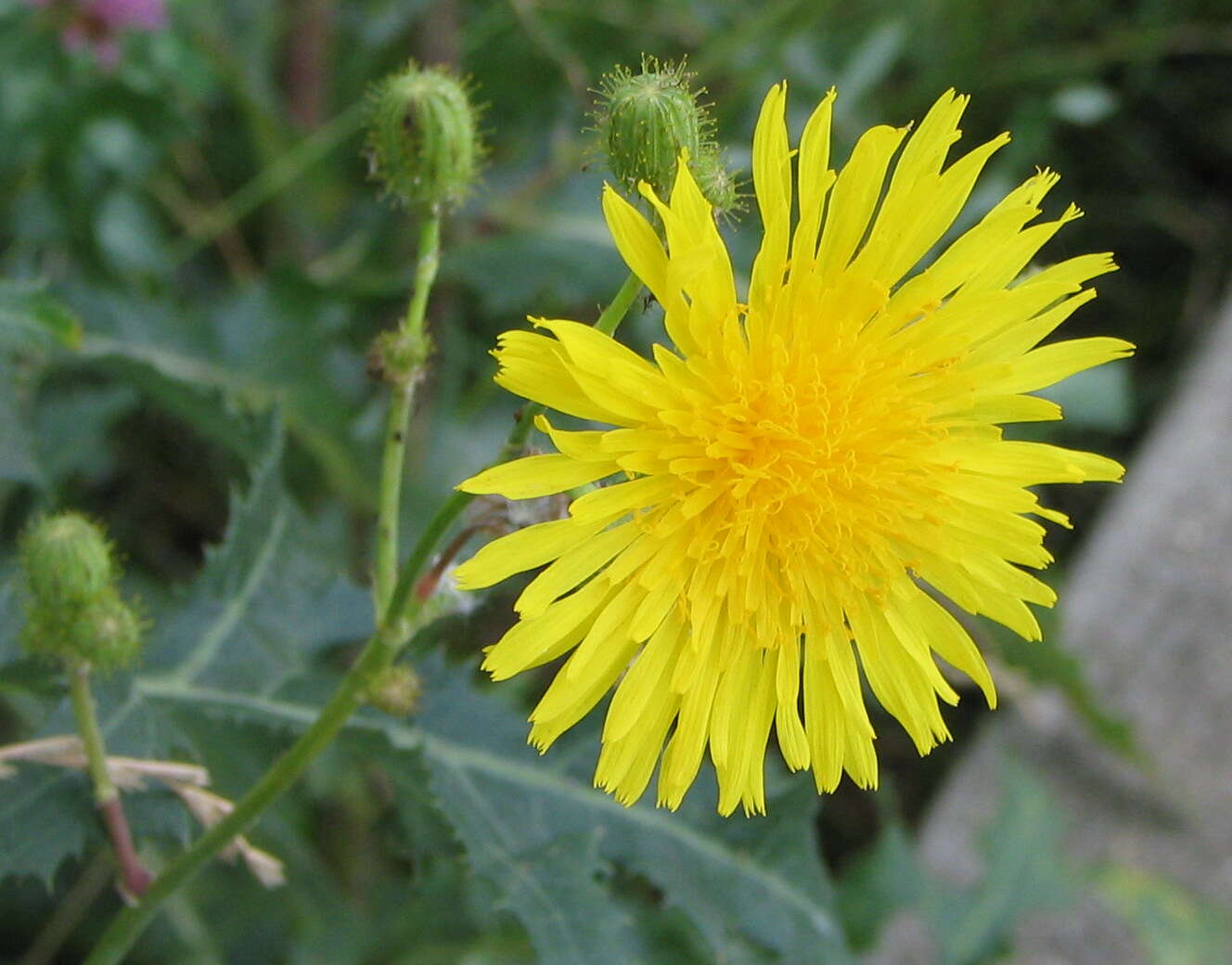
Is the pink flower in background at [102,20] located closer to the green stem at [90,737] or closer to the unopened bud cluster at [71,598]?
the unopened bud cluster at [71,598]

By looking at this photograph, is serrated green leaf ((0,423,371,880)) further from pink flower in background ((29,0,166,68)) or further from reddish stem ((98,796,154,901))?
pink flower in background ((29,0,166,68))

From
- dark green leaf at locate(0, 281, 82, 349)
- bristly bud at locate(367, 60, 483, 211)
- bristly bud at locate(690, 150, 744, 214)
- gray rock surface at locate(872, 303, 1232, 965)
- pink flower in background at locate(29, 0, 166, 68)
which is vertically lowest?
gray rock surface at locate(872, 303, 1232, 965)

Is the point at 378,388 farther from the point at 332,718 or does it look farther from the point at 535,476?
the point at 535,476

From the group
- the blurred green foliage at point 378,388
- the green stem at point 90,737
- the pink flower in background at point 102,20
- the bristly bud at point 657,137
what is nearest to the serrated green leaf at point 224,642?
the blurred green foliage at point 378,388

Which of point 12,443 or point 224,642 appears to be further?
point 12,443

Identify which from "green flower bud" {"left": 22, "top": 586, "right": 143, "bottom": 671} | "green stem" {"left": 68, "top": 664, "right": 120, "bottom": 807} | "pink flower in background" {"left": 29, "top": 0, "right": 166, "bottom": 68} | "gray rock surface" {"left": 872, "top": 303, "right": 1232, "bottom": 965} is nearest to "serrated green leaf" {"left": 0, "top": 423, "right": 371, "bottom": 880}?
"green stem" {"left": 68, "top": 664, "right": 120, "bottom": 807}

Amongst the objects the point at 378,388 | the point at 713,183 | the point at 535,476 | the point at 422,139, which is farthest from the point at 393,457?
the point at 378,388
